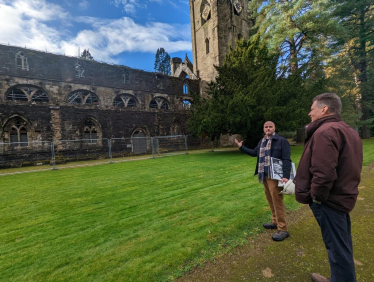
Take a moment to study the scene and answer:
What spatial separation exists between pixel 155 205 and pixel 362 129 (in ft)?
95.4

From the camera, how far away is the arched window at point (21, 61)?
16859 mm

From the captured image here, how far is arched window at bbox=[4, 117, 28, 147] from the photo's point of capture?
15281mm

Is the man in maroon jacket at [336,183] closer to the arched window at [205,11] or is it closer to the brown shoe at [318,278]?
the brown shoe at [318,278]

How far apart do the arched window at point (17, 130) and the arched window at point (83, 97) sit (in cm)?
486

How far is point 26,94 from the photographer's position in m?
17.1

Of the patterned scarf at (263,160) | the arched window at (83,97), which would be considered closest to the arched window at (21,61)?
the arched window at (83,97)

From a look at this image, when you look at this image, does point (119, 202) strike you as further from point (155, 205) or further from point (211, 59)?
point (211, 59)

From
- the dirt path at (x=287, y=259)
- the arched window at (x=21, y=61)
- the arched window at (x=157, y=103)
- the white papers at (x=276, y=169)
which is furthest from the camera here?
the arched window at (x=157, y=103)

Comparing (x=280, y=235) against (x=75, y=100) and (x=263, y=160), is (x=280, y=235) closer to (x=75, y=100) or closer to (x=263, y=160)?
(x=263, y=160)

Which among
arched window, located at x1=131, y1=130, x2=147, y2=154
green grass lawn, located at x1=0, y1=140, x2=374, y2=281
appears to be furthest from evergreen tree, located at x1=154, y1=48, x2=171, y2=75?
green grass lawn, located at x1=0, y1=140, x2=374, y2=281

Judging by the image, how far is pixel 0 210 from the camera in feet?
15.3

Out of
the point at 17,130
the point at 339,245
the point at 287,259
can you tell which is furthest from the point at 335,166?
the point at 17,130

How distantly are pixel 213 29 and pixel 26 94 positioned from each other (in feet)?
79.3

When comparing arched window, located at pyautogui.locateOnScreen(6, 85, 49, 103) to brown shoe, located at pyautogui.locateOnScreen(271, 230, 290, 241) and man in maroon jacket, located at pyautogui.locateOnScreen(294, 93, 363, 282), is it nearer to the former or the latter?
brown shoe, located at pyautogui.locateOnScreen(271, 230, 290, 241)
